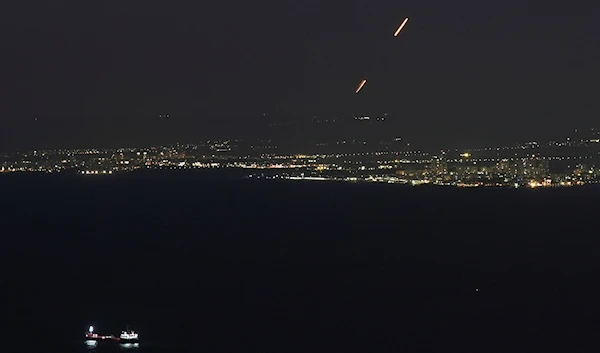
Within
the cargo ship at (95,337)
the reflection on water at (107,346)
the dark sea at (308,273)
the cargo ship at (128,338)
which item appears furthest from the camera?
the dark sea at (308,273)

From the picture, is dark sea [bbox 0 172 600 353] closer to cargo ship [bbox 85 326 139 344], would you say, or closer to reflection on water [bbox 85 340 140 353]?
reflection on water [bbox 85 340 140 353]

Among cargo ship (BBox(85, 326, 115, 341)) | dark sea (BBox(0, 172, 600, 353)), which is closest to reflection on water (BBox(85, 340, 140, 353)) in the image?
dark sea (BBox(0, 172, 600, 353))

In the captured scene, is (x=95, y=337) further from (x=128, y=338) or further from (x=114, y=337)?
(x=128, y=338)

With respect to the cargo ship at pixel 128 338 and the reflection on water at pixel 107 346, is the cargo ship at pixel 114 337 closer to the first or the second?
the cargo ship at pixel 128 338

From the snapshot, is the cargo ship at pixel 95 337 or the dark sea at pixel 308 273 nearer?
the cargo ship at pixel 95 337

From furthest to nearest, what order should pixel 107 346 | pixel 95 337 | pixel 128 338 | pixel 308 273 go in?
pixel 308 273, pixel 95 337, pixel 128 338, pixel 107 346

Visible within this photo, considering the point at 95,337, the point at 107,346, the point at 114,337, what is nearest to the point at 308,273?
the point at 114,337

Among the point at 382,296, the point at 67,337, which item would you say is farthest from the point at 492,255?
the point at 67,337

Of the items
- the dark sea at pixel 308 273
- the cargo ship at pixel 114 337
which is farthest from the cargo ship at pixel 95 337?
the dark sea at pixel 308 273

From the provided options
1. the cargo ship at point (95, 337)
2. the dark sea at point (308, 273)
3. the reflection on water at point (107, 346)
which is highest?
the dark sea at point (308, 273)
